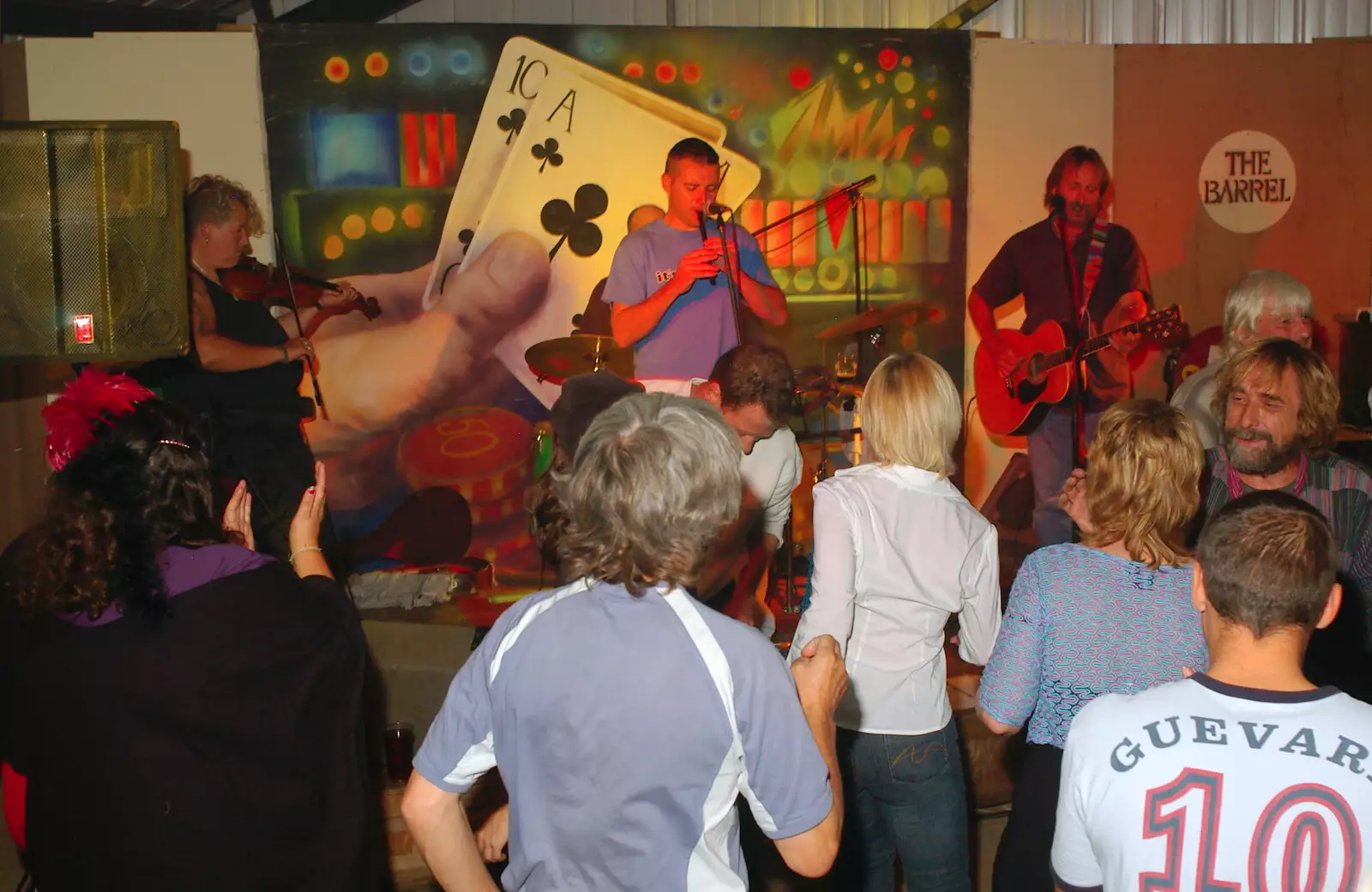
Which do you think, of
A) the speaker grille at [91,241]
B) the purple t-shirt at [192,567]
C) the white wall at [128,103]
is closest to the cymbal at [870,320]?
the white wall at [128,103]

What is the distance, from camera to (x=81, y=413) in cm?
201

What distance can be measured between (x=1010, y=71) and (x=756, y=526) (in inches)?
122

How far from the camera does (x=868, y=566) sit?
2.40 metres

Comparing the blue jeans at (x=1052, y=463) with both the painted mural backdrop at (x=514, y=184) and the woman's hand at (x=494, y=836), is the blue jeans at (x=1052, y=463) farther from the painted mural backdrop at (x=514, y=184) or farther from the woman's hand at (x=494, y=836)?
the woman's hand at (x=494, y=836)

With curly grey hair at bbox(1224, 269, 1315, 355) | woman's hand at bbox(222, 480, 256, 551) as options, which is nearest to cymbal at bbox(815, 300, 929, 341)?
curly grey hair at bbox(1224, 269, 1315, 355)

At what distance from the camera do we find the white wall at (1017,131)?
231 inches

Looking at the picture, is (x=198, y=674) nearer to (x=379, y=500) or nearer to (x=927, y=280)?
(x=379, y=500)

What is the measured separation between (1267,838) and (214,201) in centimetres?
480

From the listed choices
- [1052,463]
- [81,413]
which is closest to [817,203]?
[1052,463]

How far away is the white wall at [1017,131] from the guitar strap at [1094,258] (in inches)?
11.0

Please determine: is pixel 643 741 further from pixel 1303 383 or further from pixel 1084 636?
pixel 1303 383

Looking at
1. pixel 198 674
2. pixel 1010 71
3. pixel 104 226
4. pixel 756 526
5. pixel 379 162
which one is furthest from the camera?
pixel 1010 71

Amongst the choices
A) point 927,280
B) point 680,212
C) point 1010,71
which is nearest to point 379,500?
point 680,212

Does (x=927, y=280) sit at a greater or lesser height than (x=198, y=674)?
greater
